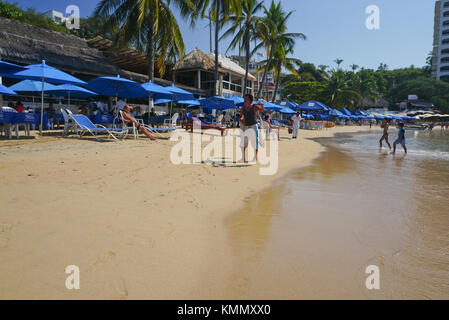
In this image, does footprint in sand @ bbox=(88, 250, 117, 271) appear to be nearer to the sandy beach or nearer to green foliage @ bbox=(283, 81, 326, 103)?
the sandy beach

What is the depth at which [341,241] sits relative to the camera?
2703 millimetres

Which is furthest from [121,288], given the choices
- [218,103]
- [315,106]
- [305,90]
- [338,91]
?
[305,90]

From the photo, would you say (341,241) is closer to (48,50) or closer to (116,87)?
(116,87)

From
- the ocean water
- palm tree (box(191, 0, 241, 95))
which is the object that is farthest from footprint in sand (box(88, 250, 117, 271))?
palm tree (box(191, 0, 241, 95))

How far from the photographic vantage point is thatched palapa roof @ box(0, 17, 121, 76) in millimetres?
13180

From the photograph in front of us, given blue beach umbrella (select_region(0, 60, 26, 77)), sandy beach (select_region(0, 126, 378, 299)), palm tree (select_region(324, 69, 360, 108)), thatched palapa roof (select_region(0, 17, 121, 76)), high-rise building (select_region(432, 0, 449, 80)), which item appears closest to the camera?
sandy beach (select_region(0, 126, 378, 299))

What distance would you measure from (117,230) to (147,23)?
47.4 feet

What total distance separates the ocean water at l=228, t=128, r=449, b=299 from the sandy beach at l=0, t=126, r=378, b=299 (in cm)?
18

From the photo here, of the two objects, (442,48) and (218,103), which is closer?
(218,103)

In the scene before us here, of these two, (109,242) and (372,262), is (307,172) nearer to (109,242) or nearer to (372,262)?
Answer: (372,262)

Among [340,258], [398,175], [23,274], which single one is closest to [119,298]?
[23,274]

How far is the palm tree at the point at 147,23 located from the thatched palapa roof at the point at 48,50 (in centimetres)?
239

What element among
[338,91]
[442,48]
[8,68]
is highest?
[442,48]

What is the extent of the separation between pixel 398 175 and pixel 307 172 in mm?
2004
